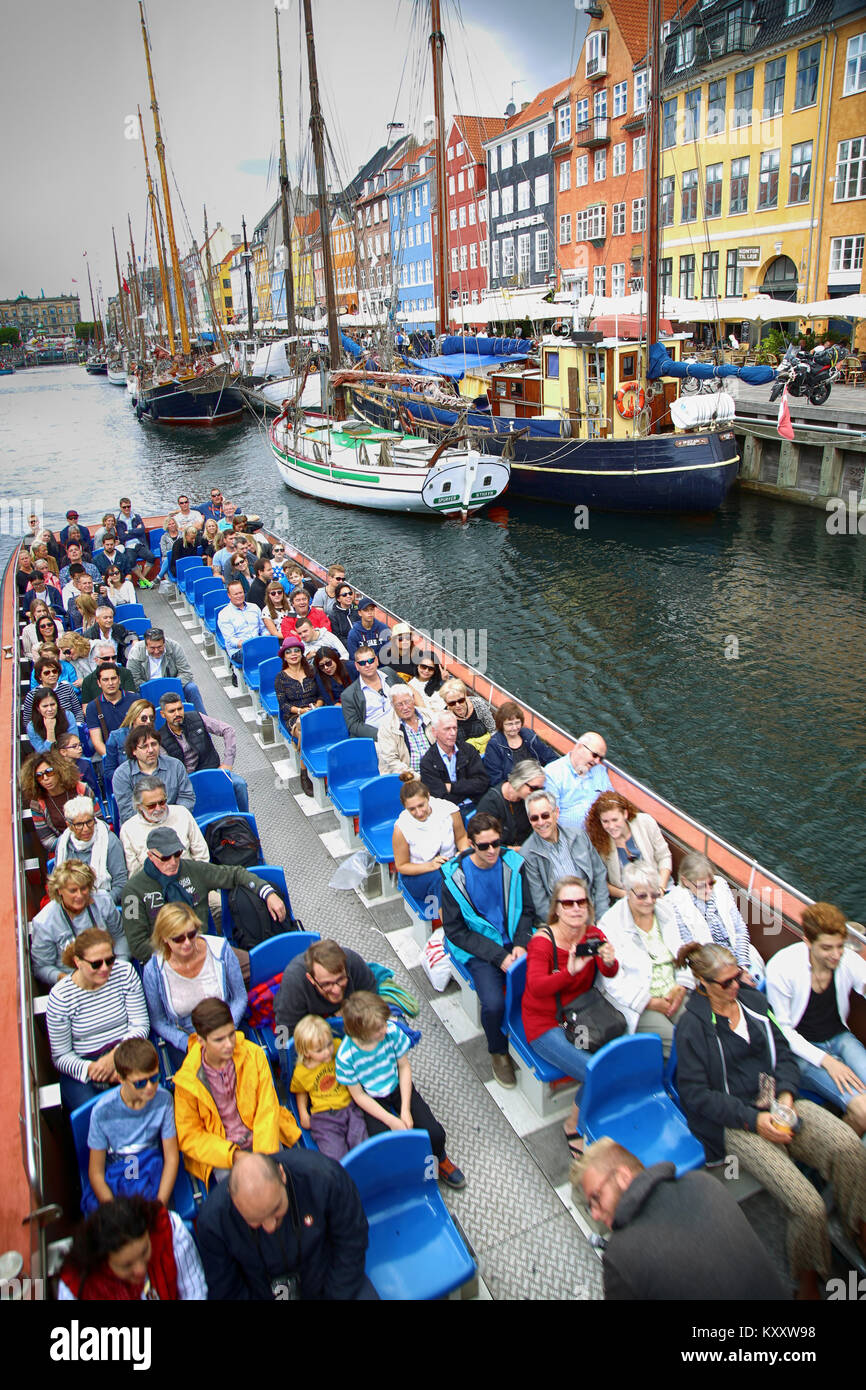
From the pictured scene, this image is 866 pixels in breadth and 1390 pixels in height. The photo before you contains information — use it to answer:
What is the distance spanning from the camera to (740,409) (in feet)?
82.6

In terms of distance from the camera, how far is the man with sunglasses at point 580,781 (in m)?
5.55

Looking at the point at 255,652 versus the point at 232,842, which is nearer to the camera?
the point at 232,842

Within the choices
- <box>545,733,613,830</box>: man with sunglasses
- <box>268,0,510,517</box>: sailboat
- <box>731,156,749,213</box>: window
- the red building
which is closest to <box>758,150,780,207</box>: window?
<box>731,156,749,213</box>: window

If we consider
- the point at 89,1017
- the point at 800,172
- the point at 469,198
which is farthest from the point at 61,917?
the point at 469,198

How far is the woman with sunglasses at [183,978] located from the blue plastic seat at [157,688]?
4.09 meters

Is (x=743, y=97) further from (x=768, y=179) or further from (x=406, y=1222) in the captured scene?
(x=406, y=1222)

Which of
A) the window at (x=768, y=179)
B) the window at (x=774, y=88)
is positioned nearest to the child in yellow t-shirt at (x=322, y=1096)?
the window at (x=768, y=179)

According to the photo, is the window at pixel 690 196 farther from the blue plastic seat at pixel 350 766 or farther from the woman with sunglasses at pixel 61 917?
the woman with sunglasses at pixel 61 917

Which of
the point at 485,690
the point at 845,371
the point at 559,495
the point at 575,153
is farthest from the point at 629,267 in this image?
the point at 485,690

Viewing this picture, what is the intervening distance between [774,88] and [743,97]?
169 centimetres

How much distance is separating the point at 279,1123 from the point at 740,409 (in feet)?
84.2

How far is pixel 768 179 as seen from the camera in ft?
106

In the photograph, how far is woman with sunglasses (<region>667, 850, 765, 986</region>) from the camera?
4.41m
